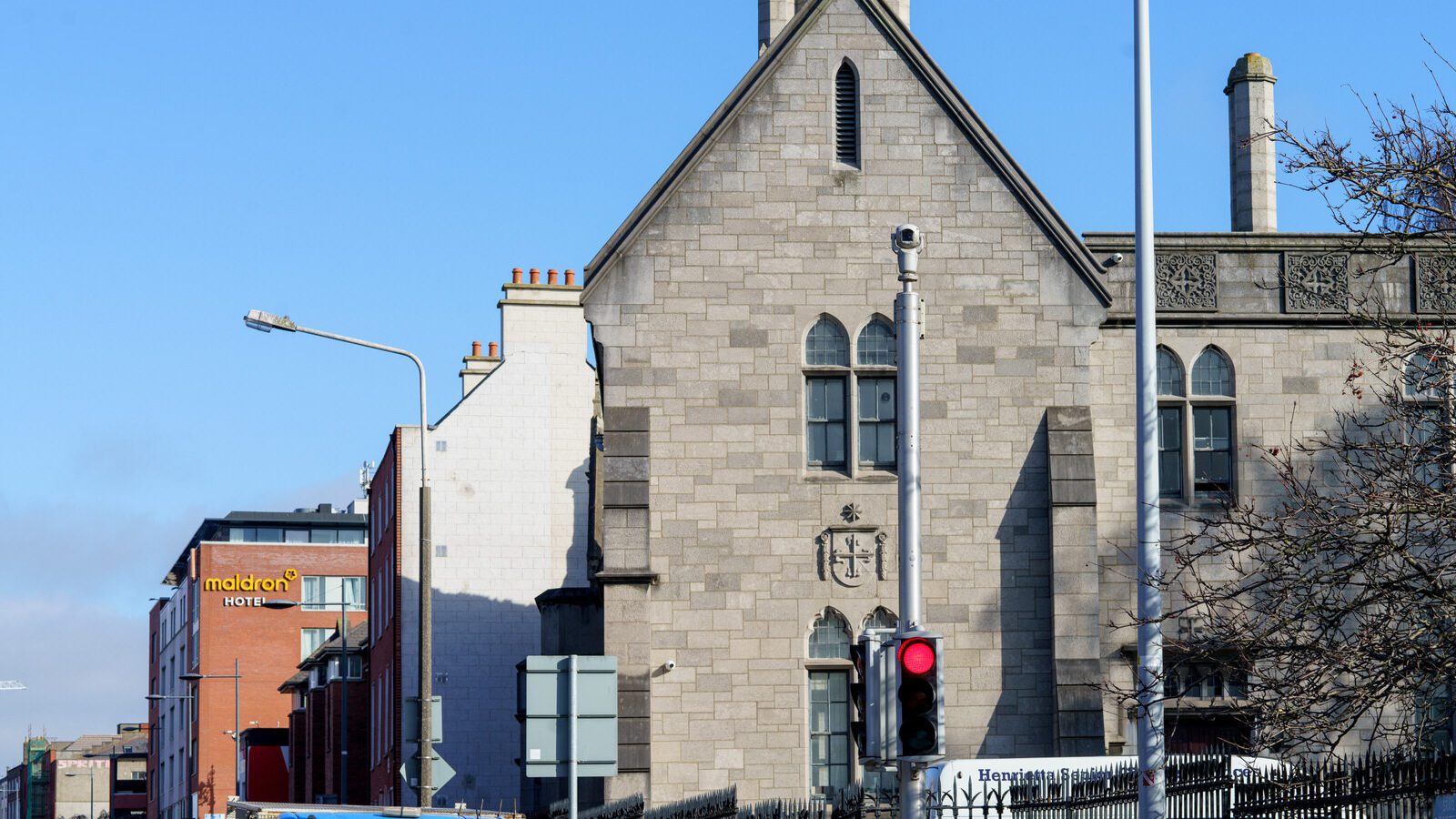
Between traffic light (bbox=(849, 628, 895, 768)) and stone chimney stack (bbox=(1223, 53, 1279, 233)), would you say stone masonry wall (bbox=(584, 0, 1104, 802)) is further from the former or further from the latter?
traffic light (bbox=(849, 628, 895, 768))

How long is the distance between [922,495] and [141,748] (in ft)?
454

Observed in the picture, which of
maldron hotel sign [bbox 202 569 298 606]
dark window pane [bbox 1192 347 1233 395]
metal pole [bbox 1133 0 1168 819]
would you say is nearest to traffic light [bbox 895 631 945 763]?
metal pole [bbox 1133 0 1168 819]

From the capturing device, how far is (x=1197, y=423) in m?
32.0

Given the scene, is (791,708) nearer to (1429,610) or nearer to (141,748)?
(1429,610)

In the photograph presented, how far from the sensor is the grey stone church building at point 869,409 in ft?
99.6

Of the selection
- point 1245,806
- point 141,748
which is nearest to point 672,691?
point 1245,806

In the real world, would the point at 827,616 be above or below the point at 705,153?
below

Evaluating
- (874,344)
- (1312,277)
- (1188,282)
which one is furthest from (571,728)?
(1312,277)

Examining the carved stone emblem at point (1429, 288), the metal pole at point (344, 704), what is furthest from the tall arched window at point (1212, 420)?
the metal pole at point (344, 704)

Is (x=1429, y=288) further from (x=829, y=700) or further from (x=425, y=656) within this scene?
(x=425, y=656)

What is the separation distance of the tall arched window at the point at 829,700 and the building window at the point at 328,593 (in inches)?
2780

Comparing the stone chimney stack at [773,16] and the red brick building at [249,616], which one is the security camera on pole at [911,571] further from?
the red brick building at [249,616]

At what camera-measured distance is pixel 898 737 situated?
49.6ft

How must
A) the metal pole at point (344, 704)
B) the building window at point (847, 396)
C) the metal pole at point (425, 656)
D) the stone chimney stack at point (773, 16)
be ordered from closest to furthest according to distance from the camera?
the metal pole at point (425, 656), the building window at point (847, 396), the stone chimney stack at point (773, 16), the metal pole at point (344, 704)
